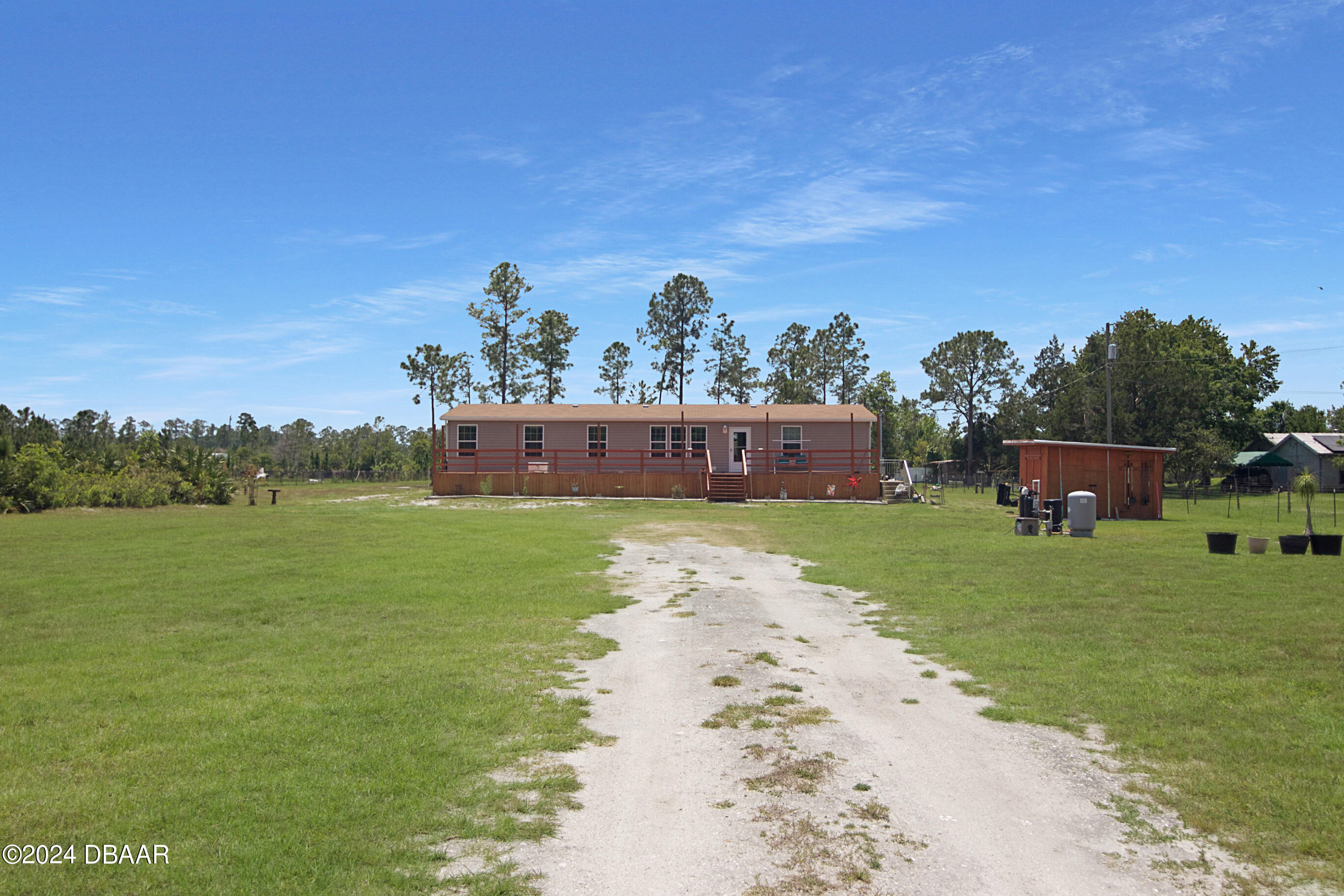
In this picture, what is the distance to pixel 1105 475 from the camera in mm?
26578

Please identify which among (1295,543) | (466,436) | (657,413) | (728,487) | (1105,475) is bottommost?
(1295,543)

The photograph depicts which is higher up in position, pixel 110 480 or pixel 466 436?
pixel 466 436

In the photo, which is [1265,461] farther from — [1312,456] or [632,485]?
[632,485]

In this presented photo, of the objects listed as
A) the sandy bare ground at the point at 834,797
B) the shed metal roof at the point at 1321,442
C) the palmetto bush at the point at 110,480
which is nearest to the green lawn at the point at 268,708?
the sandy bare ground at the point at 834,797

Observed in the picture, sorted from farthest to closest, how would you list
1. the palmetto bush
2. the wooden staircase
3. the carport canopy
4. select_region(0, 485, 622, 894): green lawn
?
the carport canopy < the wooden staircase < the palmetto bush < select_region(0, 485, 622, 894): green lawn

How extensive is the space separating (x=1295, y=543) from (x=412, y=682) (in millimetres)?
16623

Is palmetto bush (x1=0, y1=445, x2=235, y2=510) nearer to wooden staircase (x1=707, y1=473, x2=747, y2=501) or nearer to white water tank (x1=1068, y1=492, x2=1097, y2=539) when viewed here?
wooden staircase (x1=707, y1=473, x2=747, y2=501)

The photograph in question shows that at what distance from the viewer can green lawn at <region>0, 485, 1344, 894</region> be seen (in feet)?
14.2

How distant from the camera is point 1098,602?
11.2 m

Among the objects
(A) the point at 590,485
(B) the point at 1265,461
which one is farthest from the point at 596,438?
(B) the point at 1265,461

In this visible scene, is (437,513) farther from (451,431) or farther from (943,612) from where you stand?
(943,612)

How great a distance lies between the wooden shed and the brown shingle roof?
13960 millimetres

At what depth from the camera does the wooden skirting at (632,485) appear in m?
35.4

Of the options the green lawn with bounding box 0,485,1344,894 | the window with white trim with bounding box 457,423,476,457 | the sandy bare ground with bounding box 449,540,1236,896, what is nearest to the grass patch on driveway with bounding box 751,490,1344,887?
the green lawn with bounding box 0,485,1344,894
